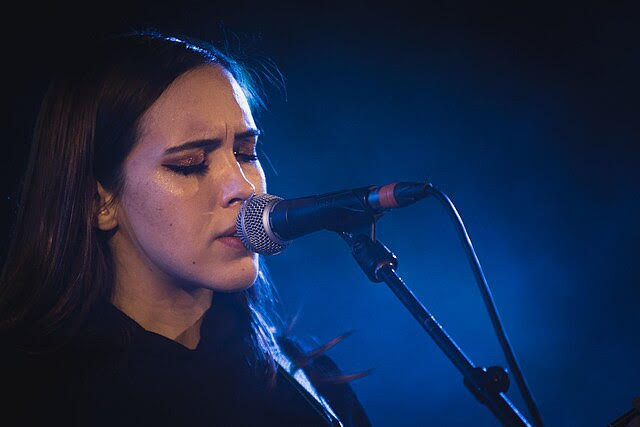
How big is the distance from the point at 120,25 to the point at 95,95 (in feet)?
3.43

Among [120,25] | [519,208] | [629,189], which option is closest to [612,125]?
[629,189]

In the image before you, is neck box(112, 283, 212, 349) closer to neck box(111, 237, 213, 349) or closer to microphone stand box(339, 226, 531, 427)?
neck box(111, 237, 213, 349)

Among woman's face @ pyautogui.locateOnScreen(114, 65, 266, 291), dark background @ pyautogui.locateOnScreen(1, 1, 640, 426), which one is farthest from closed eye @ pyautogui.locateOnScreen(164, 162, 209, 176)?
dark background @ pyautogui.locateOnScreen(1, 1, 640, 426)

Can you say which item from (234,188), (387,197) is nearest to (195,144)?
(234,188)

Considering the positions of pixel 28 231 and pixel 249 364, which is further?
pixel 249 364

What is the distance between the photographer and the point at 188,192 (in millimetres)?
1514

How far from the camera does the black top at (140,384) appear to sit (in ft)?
4.59

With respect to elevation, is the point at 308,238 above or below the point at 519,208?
above

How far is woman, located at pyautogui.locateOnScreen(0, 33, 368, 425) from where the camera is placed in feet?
4.87

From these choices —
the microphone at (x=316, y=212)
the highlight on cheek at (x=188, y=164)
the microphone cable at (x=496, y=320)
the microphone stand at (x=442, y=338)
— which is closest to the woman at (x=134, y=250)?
the highlight on cheek at (x=188, y=164)

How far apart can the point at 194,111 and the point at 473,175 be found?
2.30 metres

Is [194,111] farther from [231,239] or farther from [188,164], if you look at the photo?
[231,239]

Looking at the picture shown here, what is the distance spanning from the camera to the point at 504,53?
3.30m

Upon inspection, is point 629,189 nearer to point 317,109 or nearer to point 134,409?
point 317,109
